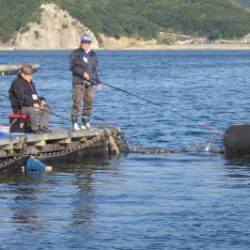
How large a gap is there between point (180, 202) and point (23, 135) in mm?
4427

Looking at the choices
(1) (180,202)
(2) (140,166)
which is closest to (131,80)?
(2) (140,166)

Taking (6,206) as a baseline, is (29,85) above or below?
above

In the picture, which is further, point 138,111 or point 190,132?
point 138,111

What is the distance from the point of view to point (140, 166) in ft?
67.5

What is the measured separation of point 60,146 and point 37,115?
1.02 meters

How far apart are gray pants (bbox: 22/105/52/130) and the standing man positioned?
83 centimetres

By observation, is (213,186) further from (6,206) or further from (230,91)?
(230,91)

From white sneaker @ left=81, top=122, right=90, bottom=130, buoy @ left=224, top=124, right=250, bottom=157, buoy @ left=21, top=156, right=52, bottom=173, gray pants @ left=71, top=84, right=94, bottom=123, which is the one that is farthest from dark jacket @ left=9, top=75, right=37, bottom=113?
buoy @ left=224, top=124, right=250, bottom=157

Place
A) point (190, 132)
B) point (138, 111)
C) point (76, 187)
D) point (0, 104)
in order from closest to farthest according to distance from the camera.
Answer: point (76, 187) < point (190, 132) < point (138, 111) < point (0, 104)

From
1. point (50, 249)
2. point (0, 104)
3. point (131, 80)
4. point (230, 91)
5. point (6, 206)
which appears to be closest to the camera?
point (50, 249)

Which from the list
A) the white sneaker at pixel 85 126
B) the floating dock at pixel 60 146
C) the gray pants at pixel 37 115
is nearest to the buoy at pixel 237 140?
the floating dock at pixel 60 146

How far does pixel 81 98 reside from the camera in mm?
21609

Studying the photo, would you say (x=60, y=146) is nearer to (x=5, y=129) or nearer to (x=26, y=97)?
(x=5, y=129)

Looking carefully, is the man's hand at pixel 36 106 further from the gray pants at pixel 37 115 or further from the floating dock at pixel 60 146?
the floating dock at pixel 60 146
